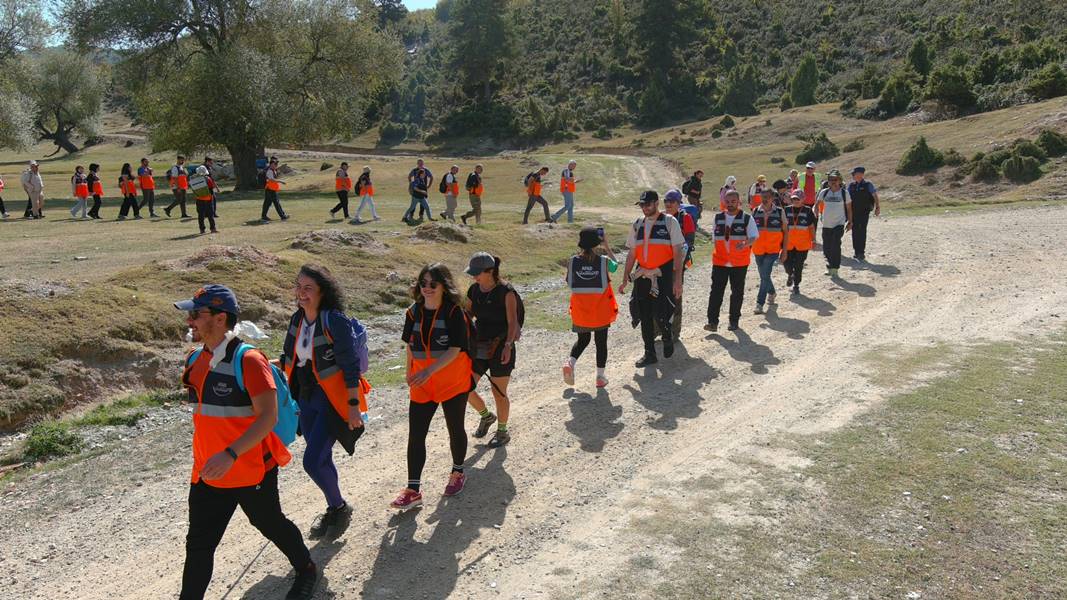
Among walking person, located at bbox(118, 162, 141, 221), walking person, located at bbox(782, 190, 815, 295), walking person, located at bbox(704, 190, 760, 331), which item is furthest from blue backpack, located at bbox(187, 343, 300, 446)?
walking person, located at bbox(118, 162, 141, 221)

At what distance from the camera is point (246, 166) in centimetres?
3731

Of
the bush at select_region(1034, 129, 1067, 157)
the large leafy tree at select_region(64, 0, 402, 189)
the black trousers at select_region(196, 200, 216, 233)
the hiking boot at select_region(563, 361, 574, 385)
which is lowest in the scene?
the hiking boot at select_region(563, 361, 574, 385)

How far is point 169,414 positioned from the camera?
886 cm

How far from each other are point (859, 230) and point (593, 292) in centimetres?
971

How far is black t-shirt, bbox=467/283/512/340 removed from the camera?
22.6 feet

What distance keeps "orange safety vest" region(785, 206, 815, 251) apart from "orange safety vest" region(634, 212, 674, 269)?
4.90 metres

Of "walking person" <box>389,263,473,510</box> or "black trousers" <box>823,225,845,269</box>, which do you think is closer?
"walking person" <box>389,263,473,510</box>

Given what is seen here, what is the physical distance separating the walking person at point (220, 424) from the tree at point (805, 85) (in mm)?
63115

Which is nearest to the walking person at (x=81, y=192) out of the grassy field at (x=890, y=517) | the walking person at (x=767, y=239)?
the walking person at (x=767, y=239)

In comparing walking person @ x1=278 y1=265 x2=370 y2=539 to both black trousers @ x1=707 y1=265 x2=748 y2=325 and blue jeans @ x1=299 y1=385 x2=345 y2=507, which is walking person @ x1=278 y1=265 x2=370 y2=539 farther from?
black trousers @ x1=707 y1=265 x2=748 y2=325

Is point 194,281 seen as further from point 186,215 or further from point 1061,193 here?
point 1061,193

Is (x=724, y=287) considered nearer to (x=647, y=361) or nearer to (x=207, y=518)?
(x=647, y=361)

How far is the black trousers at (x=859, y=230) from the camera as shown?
52.3 ft

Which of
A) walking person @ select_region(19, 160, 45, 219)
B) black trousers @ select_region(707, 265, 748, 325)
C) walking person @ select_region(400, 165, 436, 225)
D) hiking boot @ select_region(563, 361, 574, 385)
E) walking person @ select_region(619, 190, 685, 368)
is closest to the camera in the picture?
hiking boot @ select_region(563, 361, 574, 385)
